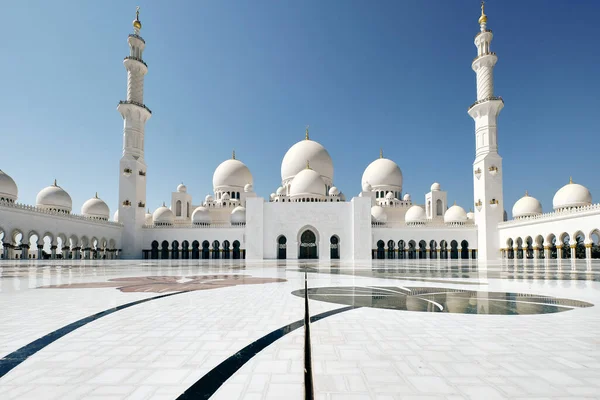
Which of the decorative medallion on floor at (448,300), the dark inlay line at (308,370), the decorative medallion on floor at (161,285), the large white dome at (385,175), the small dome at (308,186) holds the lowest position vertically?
the decorative medallion on floor at (161,285)

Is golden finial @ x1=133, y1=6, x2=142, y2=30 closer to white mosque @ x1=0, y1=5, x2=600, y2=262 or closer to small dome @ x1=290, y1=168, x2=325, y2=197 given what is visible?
white mosque @ x1=0, y1=5, x2=600, y2=262

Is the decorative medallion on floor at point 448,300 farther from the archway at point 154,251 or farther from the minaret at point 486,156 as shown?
the archway at point 154,251

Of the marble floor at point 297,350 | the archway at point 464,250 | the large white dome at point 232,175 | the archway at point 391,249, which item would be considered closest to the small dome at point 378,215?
the archway at point 391,249

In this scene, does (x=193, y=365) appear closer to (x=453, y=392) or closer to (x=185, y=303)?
(x=453, y=392)

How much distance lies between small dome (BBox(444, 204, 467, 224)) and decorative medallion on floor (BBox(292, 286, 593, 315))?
103 feet

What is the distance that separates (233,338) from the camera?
8.95 feet

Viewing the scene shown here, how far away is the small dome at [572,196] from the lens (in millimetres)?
27219

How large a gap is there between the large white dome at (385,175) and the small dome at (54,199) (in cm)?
2858

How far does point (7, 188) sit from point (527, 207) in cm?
3812

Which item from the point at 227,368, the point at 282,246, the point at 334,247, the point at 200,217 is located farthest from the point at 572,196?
the point at 227,368

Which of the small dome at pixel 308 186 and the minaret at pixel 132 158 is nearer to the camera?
the minaret at pixel 132 158

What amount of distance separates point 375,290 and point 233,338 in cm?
335

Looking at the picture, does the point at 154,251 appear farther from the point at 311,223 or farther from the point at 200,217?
the point at 311,223

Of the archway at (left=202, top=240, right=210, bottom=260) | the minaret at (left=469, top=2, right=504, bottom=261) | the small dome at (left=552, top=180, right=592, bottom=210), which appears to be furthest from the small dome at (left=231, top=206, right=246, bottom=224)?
the small dome at (left=552, top=180, right=592, bottom=210)
